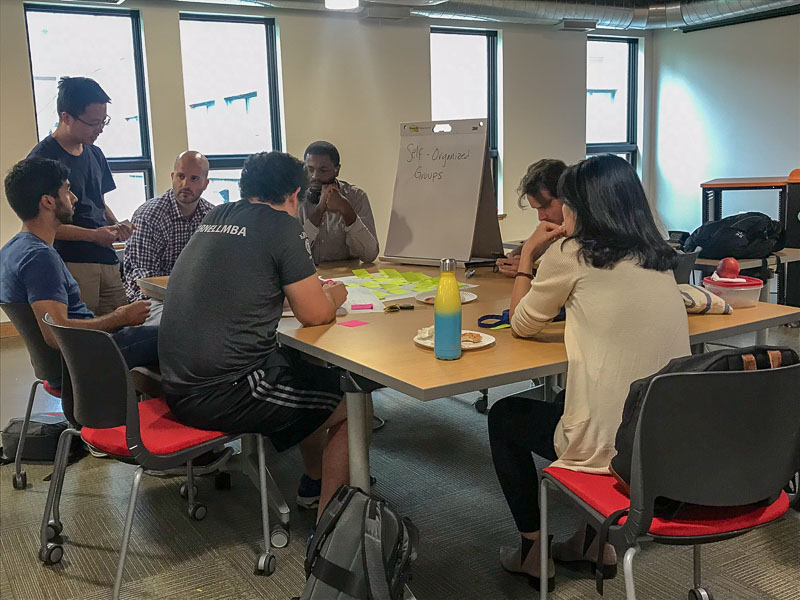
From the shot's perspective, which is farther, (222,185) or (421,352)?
(222,185)

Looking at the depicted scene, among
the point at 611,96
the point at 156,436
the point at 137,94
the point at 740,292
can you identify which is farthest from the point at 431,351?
the point at 611,96

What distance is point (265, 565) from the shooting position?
217 cm

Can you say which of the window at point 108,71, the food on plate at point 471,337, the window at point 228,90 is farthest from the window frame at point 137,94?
the food on plate at point 471,337

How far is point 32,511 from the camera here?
8.59 ft

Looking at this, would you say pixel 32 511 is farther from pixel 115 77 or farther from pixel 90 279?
pixel 115 77

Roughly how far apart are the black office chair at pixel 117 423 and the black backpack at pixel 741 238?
2828 mm

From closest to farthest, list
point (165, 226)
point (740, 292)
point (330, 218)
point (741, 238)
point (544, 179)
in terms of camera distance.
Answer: point (740, 292) → point (544, 179) → point (165, 226) → point (330, 218) → point (741, 238)

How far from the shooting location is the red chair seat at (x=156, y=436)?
1.99m

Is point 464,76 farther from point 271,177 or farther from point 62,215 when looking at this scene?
point 271,177

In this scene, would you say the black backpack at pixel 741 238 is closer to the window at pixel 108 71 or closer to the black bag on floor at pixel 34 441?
the black bag on floor at pixel 34 441

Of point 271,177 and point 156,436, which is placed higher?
point 271,177

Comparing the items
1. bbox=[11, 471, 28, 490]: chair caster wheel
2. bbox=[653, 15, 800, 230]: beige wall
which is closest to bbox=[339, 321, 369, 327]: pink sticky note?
bbox=[11, 471, 28, 490]: chair caster wheel

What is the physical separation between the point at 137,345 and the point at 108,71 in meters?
3.98

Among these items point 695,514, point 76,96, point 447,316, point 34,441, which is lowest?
point 34,441
